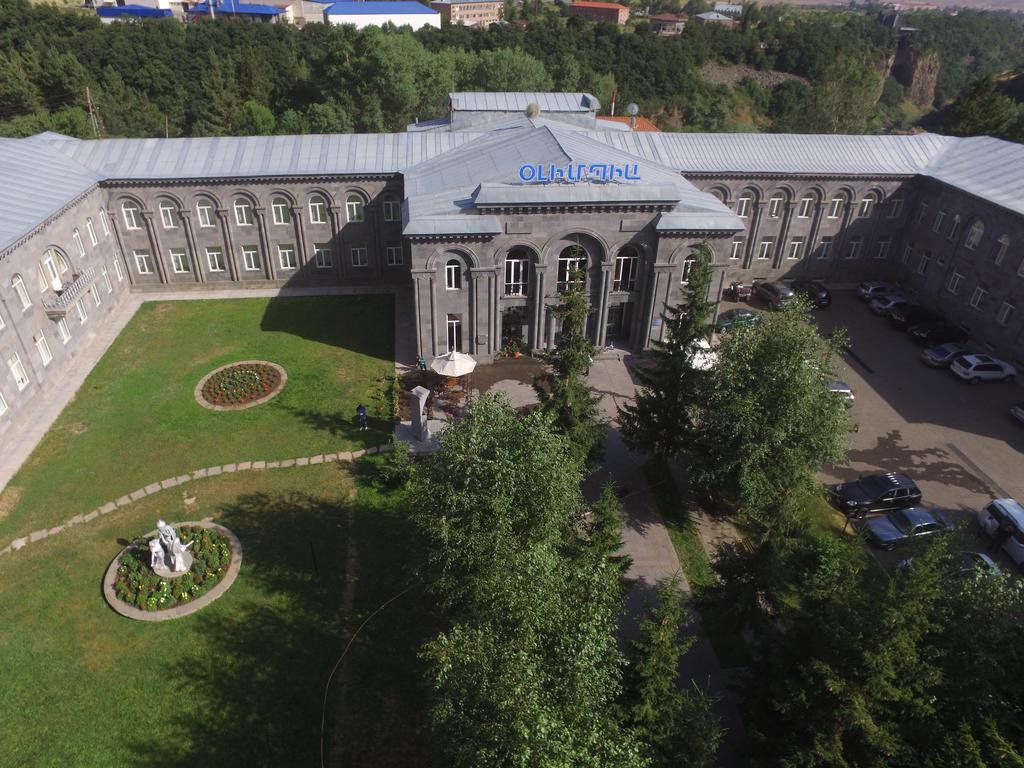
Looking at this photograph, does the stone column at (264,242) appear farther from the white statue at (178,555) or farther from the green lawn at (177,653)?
the white statue at (178,555)

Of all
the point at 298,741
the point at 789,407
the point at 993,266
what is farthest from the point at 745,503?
the point at 993,266

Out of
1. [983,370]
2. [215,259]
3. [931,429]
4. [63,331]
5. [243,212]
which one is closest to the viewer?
[931,429]

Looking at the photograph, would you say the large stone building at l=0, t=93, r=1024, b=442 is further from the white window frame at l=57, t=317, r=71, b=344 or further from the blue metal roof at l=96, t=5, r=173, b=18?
the blue metal roof at l=96, t=5, r=173, b=18

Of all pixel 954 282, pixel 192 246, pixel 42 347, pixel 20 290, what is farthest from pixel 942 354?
pixel 20 290

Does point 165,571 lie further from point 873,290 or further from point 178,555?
point 873,290

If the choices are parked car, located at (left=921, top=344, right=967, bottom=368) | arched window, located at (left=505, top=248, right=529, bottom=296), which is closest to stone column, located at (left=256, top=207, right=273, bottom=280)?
arched window, located at (left=505, top=248, right=529, bottom=296)

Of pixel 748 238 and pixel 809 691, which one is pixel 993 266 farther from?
pixel 809 691
